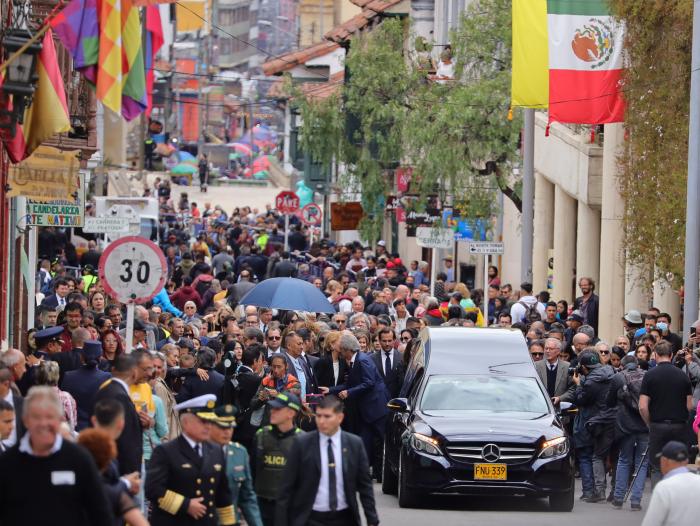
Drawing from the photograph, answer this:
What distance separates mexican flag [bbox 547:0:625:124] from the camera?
2738 centimetres

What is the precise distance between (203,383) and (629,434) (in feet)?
15.6

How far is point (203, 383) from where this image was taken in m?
16.3

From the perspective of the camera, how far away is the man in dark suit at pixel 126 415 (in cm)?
1214

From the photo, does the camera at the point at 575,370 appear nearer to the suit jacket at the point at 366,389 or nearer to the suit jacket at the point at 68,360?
the suit jacket at the point at 366,389

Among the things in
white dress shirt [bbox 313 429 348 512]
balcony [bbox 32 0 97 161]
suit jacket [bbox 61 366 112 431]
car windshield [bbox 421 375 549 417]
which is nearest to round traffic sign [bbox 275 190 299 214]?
balcony [bbox 32 0 97 161]

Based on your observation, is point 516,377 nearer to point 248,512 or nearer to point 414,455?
point 414,455

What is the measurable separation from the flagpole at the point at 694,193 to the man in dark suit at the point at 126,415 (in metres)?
12.0

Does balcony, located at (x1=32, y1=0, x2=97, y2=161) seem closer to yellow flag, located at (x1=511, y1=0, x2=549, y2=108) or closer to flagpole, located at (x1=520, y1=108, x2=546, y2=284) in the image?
yellow flag, located at (x1=511, y1=0, x2=549, y2=108)

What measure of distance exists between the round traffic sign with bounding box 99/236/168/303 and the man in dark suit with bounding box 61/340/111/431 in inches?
107

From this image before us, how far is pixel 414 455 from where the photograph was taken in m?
17.2

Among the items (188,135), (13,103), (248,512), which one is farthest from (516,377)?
(188,135)

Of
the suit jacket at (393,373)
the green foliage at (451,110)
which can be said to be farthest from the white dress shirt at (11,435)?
the green foliage at (451,110)

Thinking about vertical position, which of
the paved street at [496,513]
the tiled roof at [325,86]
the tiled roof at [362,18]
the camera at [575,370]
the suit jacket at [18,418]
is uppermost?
the tiled roof at [362,18]

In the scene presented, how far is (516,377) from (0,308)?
752 centimetres
